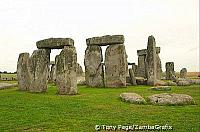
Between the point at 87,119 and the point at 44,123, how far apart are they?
1313mm

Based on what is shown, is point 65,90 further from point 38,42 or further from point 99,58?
point 99,58

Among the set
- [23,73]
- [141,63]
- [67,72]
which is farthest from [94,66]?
[141,63]

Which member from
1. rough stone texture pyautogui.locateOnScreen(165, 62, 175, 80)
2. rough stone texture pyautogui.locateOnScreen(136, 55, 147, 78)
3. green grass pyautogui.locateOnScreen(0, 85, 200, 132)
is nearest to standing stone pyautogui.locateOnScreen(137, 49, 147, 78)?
rough stone texture pyautogui.locateOnScreen(136, 55, 147, 78)

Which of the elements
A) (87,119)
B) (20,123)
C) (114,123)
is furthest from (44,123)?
(114,123)

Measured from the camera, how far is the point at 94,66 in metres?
23.8

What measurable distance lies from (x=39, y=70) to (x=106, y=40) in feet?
23.0

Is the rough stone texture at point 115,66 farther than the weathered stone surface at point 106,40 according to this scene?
No

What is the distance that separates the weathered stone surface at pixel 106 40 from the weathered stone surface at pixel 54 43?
6.15m

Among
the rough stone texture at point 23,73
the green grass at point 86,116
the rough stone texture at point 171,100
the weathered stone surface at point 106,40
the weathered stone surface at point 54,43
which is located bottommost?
the green grass at point 86,116

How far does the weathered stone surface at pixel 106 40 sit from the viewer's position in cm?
2288

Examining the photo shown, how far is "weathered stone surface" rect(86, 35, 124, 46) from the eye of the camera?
901 inches

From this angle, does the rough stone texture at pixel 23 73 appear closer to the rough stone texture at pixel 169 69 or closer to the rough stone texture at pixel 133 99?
the rough stone texture at pixel 133 99

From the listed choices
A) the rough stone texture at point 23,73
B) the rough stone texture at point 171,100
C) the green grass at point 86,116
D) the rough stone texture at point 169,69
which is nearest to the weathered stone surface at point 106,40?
the rough stone texture at point 23,73

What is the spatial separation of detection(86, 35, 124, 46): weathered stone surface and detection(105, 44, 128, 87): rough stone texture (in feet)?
1.18
